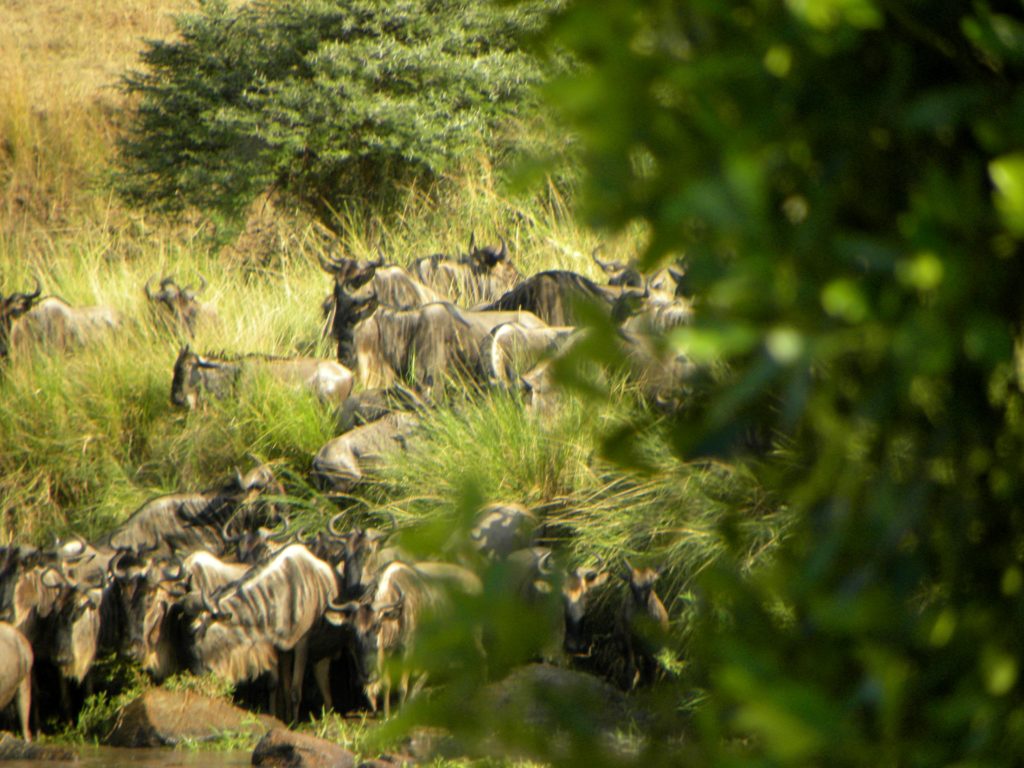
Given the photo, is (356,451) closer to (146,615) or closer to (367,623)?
(146,615)

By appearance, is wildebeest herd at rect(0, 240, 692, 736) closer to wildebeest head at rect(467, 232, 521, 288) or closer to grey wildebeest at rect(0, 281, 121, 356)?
wildebeest head at rect(467, 232, 521, 288)

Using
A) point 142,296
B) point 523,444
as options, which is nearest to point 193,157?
point 142,296

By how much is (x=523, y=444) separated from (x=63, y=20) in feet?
96.7

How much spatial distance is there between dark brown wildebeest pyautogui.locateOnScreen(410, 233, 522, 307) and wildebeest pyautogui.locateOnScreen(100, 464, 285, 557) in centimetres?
423

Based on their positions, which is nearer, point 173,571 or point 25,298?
point 173,571

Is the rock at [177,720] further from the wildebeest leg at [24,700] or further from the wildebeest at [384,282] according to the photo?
the wildebeest at [384,282]

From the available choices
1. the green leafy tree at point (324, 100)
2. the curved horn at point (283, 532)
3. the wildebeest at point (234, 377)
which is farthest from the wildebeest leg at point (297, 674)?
the green leafy tree at point (324, 100)

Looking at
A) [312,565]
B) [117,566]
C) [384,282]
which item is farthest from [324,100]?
[312,565]

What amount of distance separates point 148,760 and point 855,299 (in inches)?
259

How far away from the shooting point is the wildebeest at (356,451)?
948 cm

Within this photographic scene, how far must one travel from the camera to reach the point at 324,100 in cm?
1811

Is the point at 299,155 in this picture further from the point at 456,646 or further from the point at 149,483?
the point at 456,646

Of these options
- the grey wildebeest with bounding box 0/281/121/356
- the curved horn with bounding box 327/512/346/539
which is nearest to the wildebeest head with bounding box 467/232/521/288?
the grey wildebeest with bounding box 0/281/121/356

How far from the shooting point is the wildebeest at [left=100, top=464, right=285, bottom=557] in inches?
372
